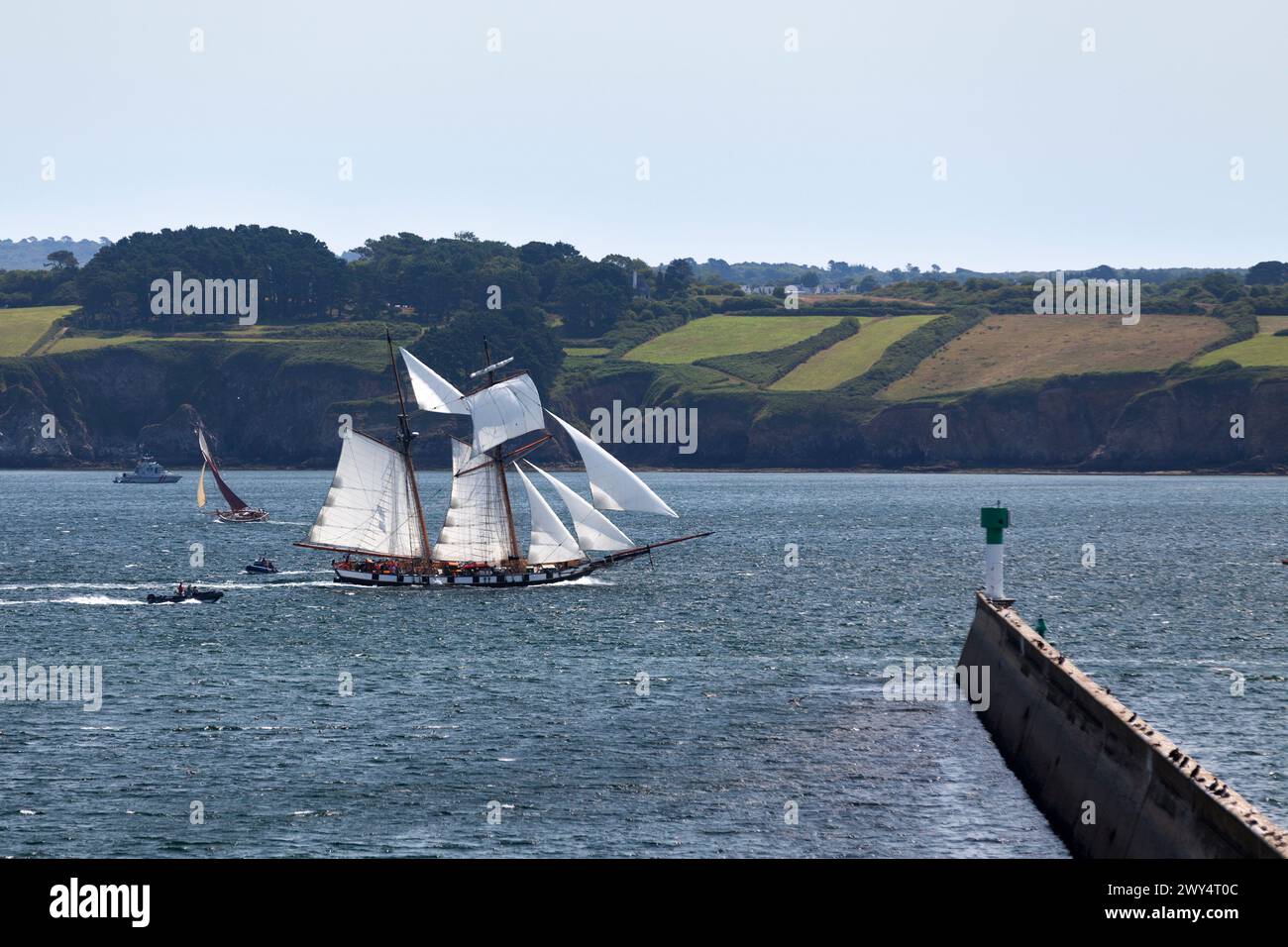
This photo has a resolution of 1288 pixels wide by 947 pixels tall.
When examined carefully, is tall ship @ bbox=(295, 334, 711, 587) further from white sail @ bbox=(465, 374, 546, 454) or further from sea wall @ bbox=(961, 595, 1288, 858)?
sea wall @ bbox=(961, 595, 1288, 858)

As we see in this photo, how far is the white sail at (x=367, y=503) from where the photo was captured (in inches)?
3563

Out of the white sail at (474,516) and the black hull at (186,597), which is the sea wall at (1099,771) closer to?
the white sail at (474,516)

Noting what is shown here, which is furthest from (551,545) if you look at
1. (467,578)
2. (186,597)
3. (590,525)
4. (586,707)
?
(586,707)

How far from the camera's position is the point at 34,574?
105062 millimetres

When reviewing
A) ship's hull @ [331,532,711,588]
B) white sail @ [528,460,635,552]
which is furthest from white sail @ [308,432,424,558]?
white sail @ [528,460,635,552]

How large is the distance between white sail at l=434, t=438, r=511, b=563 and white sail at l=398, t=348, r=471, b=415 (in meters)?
2.98

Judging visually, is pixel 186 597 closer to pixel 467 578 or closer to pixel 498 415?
pixel 467 578

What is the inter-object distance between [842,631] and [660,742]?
29556 millimetres

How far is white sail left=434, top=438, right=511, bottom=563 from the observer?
92.5 m

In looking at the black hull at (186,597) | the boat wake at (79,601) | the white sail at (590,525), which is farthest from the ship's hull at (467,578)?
the boat wake at (79,601)

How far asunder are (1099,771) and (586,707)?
77.7 feet

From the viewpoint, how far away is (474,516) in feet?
310
